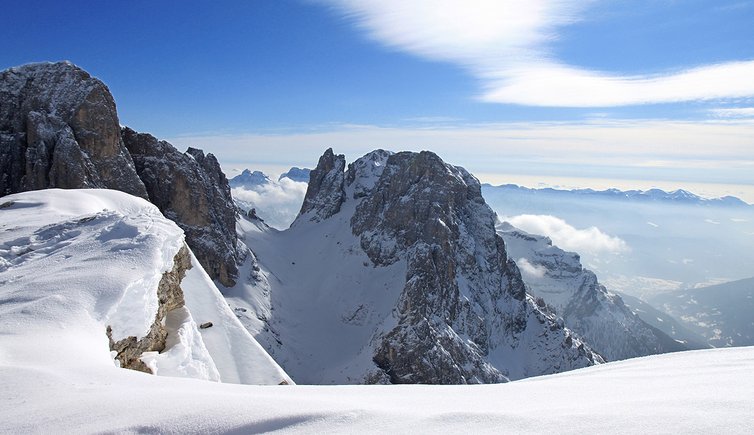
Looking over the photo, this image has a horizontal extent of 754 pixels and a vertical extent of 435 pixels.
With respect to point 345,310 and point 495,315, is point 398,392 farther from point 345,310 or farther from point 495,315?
point 495,315

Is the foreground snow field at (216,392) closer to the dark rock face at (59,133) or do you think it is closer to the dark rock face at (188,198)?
the dark rock face at (59,133)

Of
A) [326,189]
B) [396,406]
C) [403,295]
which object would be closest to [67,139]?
[403,295]

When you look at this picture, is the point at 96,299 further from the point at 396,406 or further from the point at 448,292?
the point at 448,292

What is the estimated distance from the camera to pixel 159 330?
1736 cm

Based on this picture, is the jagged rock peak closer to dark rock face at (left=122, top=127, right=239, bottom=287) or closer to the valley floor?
dark rock face at (left=122, top=127, right=239, bottom=287)

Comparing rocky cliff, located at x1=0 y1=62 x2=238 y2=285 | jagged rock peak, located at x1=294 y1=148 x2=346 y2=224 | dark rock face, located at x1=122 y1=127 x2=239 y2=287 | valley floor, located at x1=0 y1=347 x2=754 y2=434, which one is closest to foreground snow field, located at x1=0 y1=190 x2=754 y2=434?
valley floor, located at x1=0 y1=347 x2=754 y2=434

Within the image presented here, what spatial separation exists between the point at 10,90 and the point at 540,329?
12915 cm

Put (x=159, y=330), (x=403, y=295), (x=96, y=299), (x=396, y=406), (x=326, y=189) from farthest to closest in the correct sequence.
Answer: (x=326, y=189) → (x=403, y=295) → (x=159, y=330) → (x=96, y=299) → (x=396, y=406)

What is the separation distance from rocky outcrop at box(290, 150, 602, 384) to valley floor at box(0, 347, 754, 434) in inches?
2851

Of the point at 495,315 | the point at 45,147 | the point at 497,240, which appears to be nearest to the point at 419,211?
the point at 497,240

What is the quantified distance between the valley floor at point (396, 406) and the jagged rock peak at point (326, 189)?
14974 cm

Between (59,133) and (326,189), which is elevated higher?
(59,133)

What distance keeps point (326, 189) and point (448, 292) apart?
78.8 meters

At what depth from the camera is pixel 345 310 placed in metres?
114
